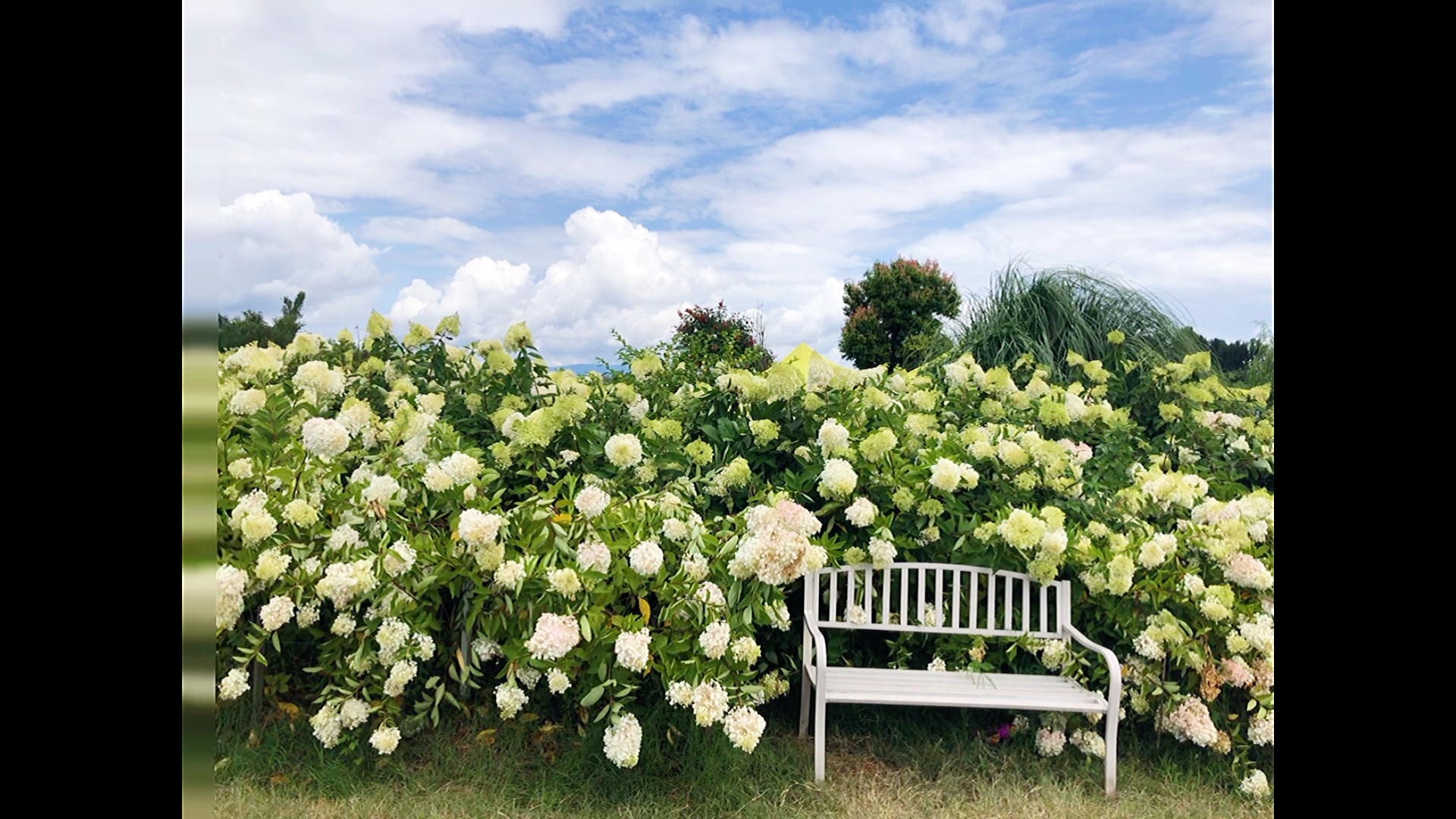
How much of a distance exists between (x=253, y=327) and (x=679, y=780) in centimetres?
142

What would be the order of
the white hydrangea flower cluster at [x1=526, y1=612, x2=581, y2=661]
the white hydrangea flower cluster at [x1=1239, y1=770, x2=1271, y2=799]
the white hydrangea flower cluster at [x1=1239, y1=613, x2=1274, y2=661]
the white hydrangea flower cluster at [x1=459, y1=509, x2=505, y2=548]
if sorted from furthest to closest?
the white hydrangea flower cluster at [x1=1239, y1=613, x2=1274, y2=661], the white hydrangea flower cluster at [x1=1239, y1=770, x2=1271, y2=799], the white hydrangea flower cluster at [x1=459, y1=509, x2=505, y2=548], the white hydrangea flower cluster at [x1=526, y1=612, x2=581, y2=661]

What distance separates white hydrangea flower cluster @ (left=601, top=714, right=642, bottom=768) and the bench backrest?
647mm

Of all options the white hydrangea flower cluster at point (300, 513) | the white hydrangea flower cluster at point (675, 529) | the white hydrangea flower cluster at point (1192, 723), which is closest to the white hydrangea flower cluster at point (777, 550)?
the white hydrangea flower cluster at point (675, 529)

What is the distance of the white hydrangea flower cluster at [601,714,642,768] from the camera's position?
2.00 meters

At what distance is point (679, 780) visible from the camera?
2.24 m

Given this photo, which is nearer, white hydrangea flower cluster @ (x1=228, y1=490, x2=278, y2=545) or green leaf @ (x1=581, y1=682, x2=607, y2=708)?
green leaf @ (x1=581, y1=682, x2=607, y2=708)

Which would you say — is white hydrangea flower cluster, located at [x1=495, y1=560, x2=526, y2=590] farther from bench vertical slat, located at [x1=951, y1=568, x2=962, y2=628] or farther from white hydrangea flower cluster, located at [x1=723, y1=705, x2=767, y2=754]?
bench vertical slat, located at [x1=951, y1=568, x2=962, y2=628]

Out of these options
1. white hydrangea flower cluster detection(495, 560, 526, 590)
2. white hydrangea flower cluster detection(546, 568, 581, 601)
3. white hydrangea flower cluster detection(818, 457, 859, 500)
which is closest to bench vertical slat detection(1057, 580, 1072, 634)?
white hydrangea flower cluster detection(818, 457, 859, 500)

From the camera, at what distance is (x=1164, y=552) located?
8.37ft

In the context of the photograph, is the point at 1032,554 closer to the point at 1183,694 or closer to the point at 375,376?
the point at 1183,694

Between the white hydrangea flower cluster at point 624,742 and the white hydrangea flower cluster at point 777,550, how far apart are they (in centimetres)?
41
